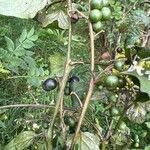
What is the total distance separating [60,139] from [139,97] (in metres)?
0.19

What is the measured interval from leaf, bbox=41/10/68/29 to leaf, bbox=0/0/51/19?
0.32 ft

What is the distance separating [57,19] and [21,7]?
146mm

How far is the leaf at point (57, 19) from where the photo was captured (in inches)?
45.8

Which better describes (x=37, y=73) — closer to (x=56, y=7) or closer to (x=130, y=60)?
(x=56, y=7)

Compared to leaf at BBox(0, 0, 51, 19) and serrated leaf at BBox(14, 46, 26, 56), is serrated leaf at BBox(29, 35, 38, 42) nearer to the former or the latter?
serrated leaf at BBox(14, 46, 26, 56)

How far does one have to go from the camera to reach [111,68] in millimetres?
1076

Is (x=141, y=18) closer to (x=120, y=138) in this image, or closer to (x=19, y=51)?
(x=120, y=138)

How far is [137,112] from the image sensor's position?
3.75ft

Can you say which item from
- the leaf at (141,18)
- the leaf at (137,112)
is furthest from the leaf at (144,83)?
the leaf at (141,18)

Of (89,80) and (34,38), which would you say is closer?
(89,80)

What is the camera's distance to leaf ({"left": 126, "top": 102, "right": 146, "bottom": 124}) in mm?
1144

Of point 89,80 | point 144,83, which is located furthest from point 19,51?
point 144,83

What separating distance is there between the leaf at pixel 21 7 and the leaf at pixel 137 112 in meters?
0.29

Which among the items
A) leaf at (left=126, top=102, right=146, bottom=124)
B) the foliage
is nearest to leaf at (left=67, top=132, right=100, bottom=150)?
the foliage
